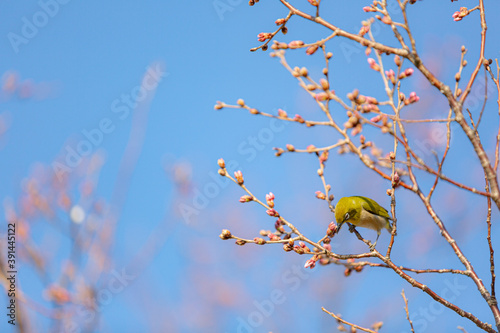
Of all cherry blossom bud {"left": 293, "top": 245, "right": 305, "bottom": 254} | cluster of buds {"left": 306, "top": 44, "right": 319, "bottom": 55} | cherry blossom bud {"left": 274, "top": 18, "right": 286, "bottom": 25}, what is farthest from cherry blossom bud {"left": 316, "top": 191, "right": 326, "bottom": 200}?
cherry blossom bud {"left": 274, "top": 18, "right": 286, "bottom": 25}

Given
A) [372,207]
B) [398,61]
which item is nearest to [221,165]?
[398,61]

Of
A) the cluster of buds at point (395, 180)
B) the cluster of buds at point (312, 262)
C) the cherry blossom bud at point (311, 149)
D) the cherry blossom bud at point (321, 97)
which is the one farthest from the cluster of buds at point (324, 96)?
the cluster of buds at point (312, 262)

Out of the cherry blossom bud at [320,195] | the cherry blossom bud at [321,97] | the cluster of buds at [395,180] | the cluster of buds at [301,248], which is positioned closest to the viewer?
the cherry blossom bud at [321,97]

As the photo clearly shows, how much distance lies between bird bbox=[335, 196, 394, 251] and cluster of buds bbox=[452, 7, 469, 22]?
5.41 ft

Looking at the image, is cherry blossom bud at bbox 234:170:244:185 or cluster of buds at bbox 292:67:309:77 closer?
cluster of buds at bbox 292:67:309:77

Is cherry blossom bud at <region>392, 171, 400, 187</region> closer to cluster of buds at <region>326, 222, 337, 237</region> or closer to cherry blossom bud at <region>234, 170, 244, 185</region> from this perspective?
cluster of buds at <region>326, 222, 337, 237</region>

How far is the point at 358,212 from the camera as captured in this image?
412cm

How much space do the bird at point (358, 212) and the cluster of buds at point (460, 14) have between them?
1.65 metres

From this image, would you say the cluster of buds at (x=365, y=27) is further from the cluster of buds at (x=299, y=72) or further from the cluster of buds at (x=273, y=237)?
the cluster of buds at (x=273, y=237)

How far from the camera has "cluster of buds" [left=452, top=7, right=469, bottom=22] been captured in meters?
2.87

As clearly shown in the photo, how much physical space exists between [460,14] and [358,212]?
6.11 feet

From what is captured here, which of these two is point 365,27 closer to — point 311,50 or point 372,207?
point 311,50

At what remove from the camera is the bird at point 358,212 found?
4.05 metres

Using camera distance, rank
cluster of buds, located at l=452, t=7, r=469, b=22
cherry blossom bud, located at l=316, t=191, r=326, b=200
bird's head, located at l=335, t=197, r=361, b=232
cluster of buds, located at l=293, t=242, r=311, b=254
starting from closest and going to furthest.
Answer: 1. cluster of buds, located at l=293, t=242, r=311, b=254
2. cluster of buds, located at l=452, t=7, r=469, b=22
3. cherry blossom bud, located at l=316, t=191, r=326, b=200
4. bird's head, located at l=335, t=197, r=361, b=232
